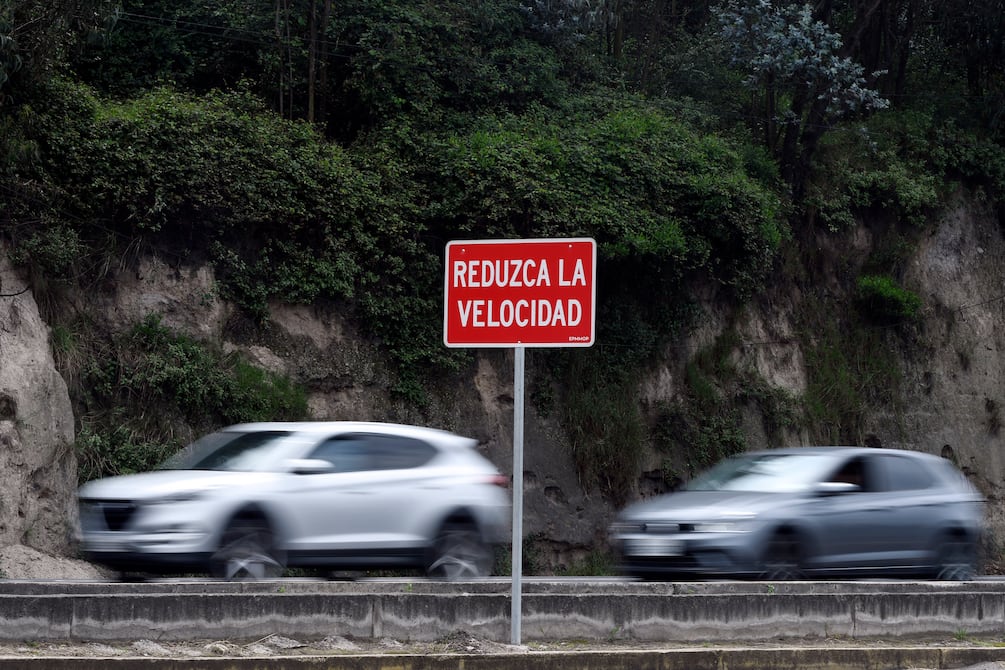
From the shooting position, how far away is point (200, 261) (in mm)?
21812

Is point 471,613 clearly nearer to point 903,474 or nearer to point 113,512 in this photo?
point 113,512

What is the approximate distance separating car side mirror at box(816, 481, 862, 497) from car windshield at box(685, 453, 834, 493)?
112mm

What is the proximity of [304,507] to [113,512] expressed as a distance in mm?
1700

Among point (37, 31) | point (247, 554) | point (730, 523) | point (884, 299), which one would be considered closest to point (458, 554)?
point (247, 554)

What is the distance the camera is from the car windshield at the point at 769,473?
12484 mm

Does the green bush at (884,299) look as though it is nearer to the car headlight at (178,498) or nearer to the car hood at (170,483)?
the car hood at (170,483)

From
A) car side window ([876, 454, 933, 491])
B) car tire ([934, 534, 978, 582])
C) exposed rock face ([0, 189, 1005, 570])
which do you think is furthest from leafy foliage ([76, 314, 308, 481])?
car tire ([934, 534, 978, 582])

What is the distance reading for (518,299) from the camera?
8.85 m

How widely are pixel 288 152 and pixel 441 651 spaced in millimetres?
15326

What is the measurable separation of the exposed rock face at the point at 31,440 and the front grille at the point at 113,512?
6.90 metres

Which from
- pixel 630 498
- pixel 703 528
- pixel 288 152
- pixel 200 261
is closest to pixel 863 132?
pixel 630 498

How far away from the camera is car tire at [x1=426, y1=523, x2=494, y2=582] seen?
39.5ft

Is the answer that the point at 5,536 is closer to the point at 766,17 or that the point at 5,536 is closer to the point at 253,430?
the point at 253,430

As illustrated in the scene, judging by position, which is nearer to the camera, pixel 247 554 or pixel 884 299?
pixel 247 554
